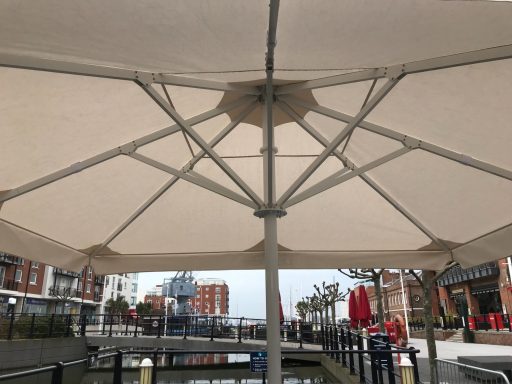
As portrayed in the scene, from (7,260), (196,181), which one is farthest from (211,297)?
(196,181)

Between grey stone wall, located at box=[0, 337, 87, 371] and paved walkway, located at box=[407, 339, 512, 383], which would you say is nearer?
paved walkway, located at box=[407, 339, 512, 383]

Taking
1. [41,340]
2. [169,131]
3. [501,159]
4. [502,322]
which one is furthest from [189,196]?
[502,322]

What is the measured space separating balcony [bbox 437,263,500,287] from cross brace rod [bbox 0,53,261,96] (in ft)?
105

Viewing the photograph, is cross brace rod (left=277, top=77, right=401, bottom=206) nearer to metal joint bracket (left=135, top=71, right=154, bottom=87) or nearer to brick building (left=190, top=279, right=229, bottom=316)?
metal joint bracket (left=135, top=71, right=154, bottom=87)

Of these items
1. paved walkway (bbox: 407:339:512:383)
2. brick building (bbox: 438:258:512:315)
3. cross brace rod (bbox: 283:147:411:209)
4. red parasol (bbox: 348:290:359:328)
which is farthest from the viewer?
brick building (bbox: 438:258:512:315)

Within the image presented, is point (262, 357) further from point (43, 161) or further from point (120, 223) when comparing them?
point (43, 161)

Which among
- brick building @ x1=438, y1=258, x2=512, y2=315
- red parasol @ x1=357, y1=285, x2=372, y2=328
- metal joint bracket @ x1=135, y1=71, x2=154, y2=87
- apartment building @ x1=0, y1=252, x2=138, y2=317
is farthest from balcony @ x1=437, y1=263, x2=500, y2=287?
apartment building @ x1=0, y1=252, x2=138, y2=317

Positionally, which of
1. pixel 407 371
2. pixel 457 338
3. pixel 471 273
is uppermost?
pixel 471 273

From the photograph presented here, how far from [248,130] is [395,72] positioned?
1.93m

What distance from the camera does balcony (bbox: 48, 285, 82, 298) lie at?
5242 cm

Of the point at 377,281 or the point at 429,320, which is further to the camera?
the point at 377,281

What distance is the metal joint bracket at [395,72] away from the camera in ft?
10.3

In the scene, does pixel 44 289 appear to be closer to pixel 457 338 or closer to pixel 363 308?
pixel 457 338

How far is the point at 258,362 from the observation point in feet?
16.5
